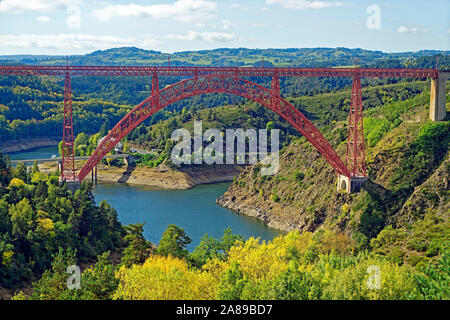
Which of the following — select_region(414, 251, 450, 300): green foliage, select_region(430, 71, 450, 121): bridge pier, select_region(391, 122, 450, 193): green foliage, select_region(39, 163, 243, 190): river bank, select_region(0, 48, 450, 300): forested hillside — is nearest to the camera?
select_region(414, 251, 450, 300): green foliage

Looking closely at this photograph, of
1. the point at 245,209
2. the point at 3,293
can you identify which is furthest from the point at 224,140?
the point at 3,293

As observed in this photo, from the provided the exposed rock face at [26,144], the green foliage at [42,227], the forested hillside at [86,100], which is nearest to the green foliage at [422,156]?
the green foliage at [42,227]

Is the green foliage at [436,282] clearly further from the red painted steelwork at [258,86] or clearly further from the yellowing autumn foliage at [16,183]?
the yellowing autumn foliage at [16,183]

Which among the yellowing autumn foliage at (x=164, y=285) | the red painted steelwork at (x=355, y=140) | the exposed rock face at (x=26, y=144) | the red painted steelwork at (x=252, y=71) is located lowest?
the exposed rock face at (x=26, y=144)

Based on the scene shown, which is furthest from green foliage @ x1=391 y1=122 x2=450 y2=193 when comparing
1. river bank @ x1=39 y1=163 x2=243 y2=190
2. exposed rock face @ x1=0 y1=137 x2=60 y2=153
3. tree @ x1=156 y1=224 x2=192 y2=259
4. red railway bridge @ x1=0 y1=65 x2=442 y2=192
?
exposed rock face @ x1=0 y1=137 x2=60 y2=153

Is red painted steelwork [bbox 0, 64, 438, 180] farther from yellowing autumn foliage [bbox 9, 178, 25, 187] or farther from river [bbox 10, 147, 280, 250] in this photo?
river [bbox 10, 147, 280, 250]

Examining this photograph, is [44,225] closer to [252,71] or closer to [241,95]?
[241,95]
